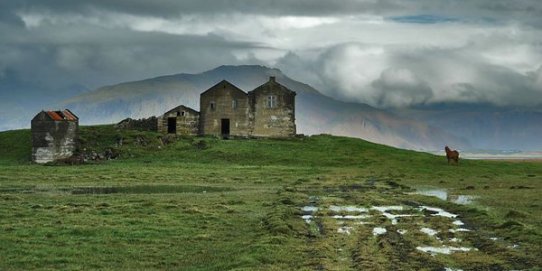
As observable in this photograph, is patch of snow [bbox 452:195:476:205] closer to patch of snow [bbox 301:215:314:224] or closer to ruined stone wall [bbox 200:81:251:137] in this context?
patch of snow [bbox 301:215:314:224]

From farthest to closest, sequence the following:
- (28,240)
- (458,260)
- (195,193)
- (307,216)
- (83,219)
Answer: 1. (195,193)
2. (307,216)
3. (83,219)
4. (28,240)
5. (458,260)

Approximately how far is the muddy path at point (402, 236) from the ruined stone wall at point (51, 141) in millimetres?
50815

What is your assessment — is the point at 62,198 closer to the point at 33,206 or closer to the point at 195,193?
the point at 33,206

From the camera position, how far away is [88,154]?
295ft

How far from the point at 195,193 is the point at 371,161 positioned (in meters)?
43.9

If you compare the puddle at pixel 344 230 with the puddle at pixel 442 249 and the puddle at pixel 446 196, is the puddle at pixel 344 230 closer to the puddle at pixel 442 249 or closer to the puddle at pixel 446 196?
the puddle at pixel 442 249

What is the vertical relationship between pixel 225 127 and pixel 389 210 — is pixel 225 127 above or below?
above

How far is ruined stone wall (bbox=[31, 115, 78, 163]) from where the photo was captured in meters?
89.9

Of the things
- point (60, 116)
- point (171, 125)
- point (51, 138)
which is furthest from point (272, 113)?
point (51, 138)

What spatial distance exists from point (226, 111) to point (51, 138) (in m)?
31.4

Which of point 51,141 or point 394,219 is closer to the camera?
point 394,219

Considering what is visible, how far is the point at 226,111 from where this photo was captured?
4486 inches

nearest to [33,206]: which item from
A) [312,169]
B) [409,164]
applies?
[312,169]

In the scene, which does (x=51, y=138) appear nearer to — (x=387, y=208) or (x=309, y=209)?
(x=309, y=209)
